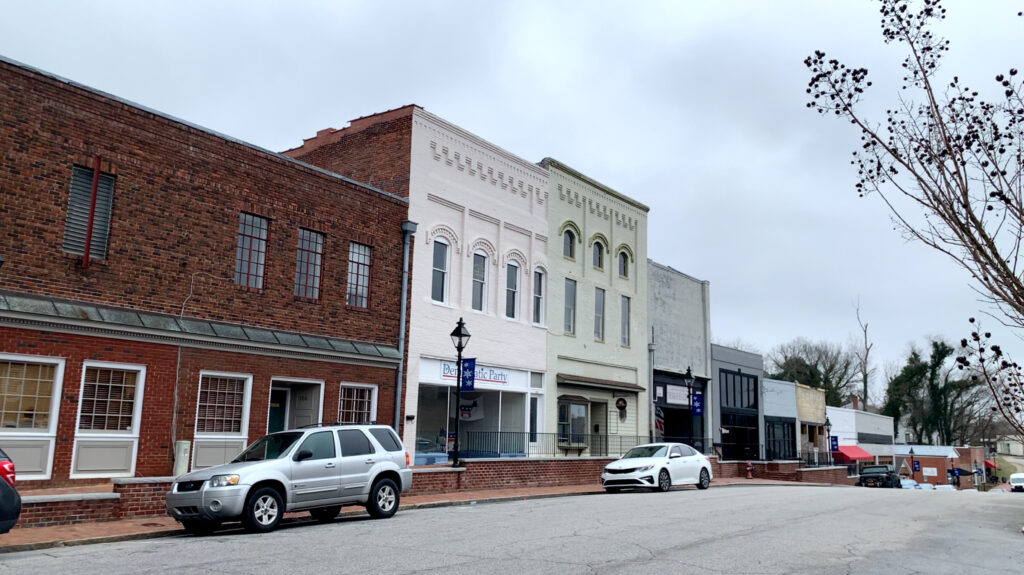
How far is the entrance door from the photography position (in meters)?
20.4

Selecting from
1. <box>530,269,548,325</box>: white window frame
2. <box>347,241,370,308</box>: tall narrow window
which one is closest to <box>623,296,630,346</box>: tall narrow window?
<box>530,269,548,325</box>: white window frame

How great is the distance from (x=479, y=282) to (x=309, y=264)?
6.98m

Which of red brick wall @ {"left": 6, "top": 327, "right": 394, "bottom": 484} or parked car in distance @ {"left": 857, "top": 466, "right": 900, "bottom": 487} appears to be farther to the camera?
parked car in distance @ {"left": 857, "top": 466, "right": 900, "bottom": 487}

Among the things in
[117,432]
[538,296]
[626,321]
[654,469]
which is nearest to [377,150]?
[538,296]

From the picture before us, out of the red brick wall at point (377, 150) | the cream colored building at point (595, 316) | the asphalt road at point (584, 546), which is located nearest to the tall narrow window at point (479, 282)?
the cream colored building at point (595, 316)

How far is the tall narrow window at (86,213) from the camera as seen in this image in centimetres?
1605

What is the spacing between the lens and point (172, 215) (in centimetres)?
1777

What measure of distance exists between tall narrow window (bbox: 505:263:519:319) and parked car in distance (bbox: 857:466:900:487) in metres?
25.7

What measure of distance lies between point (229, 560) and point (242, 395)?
9177mm

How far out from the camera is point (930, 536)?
14047 millimetres

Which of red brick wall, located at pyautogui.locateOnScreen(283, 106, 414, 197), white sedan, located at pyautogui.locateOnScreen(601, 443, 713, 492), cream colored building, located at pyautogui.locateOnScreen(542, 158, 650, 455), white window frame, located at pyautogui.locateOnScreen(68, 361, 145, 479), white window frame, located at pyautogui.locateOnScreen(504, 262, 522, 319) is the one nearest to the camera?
white window frame, located at pyautogui.locateOnScreen(68, 361, 145, 479)

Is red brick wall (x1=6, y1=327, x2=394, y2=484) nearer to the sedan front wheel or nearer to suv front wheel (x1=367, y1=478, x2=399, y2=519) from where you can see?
suv front wheel (x1=367, y1=478, x2=399, y2=519)

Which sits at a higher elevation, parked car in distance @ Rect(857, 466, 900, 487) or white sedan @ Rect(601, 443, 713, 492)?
white sedan @ Rect(601, 443, 713, 492)

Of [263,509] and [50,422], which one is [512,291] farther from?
[263,509]
